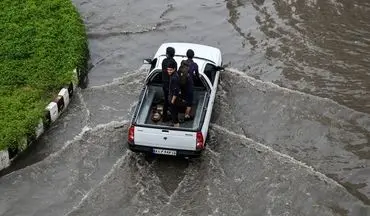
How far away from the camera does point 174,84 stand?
1241cm

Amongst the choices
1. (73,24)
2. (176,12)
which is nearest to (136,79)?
(73,24)

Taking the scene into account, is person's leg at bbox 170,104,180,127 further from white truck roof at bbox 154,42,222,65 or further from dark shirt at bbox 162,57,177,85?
white truck roof at bbox 154,42,222,65

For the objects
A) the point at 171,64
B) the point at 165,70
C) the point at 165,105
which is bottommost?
the point at 165,105

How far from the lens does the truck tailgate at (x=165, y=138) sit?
39.3 ft

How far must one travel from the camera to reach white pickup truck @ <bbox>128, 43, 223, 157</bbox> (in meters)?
12.0

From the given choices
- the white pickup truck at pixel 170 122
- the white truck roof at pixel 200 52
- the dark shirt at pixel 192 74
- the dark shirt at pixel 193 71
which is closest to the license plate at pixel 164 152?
the white pickup truck at pixel 170 122

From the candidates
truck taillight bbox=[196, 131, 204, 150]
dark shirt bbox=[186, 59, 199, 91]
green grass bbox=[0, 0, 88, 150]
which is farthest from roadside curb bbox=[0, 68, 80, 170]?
truck taillight bbox=[196, 131, 204, 150]

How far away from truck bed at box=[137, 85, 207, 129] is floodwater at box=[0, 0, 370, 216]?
86cm

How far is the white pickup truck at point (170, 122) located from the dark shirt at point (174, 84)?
2.15ft

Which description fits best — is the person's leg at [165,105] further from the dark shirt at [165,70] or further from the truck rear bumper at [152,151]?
the truck rear bumper at [152,151]

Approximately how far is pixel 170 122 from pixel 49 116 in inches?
122

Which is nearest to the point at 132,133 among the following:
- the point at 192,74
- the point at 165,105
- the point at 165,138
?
the point at 165,138

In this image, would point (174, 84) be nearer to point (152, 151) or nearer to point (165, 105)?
point (165, 105)

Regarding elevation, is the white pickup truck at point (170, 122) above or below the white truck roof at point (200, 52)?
below
